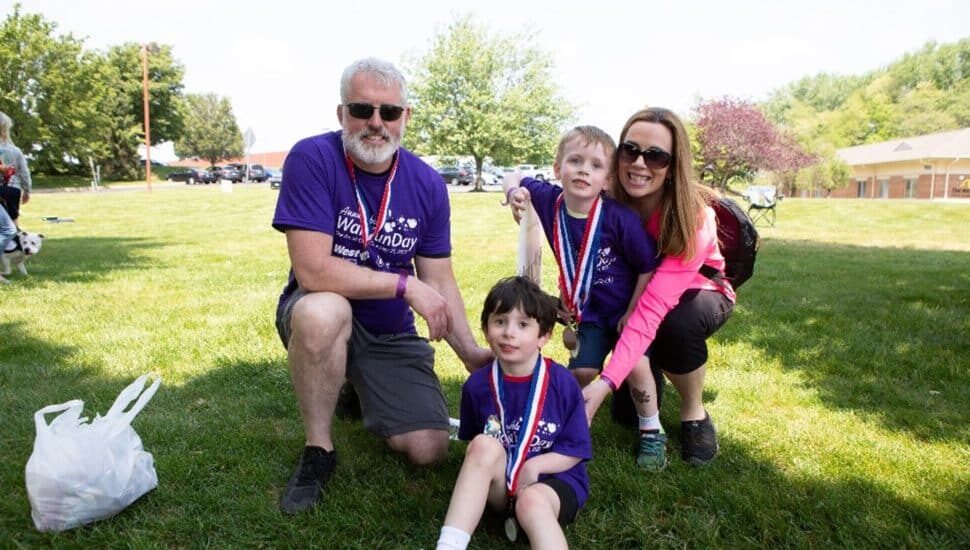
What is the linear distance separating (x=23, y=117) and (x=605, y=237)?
41705 millimetres

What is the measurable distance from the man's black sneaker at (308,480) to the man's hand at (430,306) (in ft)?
2.30

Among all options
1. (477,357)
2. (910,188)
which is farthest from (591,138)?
(910,188)

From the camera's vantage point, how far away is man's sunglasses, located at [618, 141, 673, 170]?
2.99m

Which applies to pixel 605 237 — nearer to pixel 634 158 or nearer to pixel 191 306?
pixel 634 158

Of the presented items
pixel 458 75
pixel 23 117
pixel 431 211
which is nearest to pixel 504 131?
pixel 458 75

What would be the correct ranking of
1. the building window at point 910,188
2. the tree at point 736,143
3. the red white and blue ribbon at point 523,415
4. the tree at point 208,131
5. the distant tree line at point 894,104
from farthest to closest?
the tree at point 208,131, the distant tree line at point 894,104, the building window at point 910,188, the tree at point 736,143, the red white and blue ribbon at point 523,415

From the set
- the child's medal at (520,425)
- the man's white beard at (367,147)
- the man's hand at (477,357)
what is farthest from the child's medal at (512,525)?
the man's white beard at (367,147)

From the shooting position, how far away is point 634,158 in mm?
3049

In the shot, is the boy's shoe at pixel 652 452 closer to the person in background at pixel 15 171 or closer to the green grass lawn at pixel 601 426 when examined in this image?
the green grass lawn at pixel 601 426

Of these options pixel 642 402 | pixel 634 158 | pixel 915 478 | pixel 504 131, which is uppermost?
pixel 504 131

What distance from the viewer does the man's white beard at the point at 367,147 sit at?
9.53ft

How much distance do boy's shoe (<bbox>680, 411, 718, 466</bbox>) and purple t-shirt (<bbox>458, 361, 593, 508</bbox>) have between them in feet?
2.81

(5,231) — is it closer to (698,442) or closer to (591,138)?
(591,138)

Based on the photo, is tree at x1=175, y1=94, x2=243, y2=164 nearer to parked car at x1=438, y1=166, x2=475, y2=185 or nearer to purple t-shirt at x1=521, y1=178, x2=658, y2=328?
parked car at x1=438, y1=166, x2=475, y2=185
